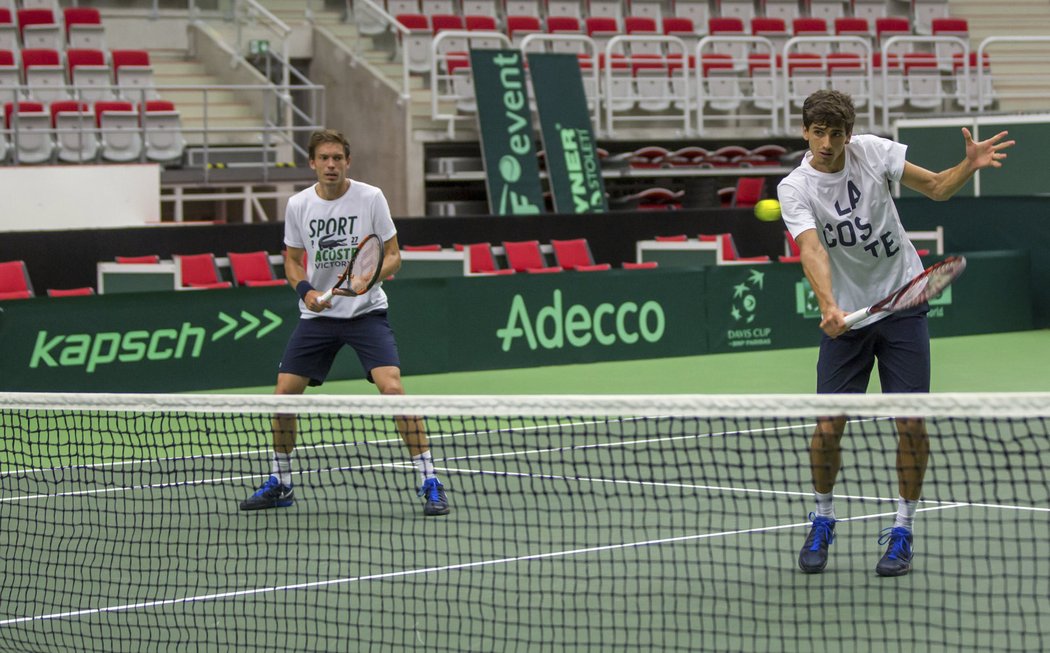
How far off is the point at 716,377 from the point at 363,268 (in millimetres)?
5772

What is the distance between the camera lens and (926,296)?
5.59m

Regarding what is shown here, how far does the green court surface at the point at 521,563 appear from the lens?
5.05 metres

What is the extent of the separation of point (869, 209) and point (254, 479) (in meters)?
3.76

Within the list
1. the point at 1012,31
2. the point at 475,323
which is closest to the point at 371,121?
the point at 475,323

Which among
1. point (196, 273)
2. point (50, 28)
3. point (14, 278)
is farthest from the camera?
point (50, 28)

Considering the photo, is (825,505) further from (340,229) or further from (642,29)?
(642,29)

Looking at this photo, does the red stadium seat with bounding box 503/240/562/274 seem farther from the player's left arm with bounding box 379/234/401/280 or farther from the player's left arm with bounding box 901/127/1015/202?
the player's left arm with bounding box 901/127/1015/202

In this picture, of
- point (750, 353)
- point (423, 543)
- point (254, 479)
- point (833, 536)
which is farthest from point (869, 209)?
point (750, 353)

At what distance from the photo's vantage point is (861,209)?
18.9 ft

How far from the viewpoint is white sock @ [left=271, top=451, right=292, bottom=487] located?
7.29 metres

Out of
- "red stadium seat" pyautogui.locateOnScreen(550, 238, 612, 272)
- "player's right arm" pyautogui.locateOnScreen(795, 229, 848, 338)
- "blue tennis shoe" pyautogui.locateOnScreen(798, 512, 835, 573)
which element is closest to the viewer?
"player's right arm" pyautogui.locateOnScreen(795, 229, 848, 338)

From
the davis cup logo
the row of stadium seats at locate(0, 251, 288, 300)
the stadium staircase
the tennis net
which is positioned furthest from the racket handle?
the stadium staircase

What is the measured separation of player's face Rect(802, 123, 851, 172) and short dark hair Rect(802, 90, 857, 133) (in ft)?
0.07

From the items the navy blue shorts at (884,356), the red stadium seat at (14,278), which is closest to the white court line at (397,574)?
the navy blue shorts at (884,356)
